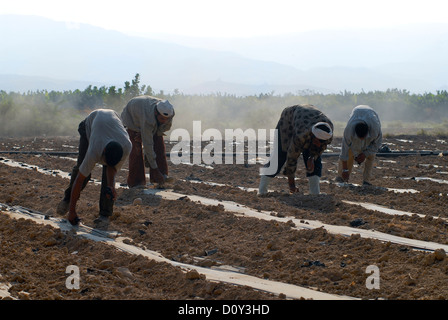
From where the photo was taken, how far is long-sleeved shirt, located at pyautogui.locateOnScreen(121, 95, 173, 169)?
8188mm

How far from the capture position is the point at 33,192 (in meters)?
8.02

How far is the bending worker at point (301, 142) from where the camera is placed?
7176 millimetres

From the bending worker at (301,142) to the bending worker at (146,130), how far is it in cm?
153

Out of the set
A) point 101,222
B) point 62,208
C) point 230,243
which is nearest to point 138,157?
point 62,208

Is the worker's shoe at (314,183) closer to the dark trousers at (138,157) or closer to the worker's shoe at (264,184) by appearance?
the worker's shoe at (264,184)

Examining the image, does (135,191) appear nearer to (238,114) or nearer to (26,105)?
(26,105)

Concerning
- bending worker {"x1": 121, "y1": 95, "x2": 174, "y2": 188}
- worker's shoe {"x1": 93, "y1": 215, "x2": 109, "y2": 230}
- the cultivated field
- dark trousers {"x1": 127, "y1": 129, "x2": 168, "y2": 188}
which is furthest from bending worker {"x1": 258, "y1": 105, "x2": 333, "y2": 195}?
worker's shoe {"x1": 93, "y1": 215, "x2": 109, "y2": 230}

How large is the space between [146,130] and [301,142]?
2.21m

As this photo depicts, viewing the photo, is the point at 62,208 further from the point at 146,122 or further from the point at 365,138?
the point at 365,138

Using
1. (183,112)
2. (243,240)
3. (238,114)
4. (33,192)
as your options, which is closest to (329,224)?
(243,240)

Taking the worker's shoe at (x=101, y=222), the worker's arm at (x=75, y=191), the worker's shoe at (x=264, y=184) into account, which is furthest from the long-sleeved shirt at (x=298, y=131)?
the worker's arm at (x=75, y=191)

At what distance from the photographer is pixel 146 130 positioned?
8.21 m

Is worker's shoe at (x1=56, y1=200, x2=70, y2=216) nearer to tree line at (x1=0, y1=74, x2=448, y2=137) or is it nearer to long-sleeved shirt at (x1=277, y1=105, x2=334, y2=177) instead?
long-sleeved shirt at (x1=277, y1=105, x2=334, y2=177)
